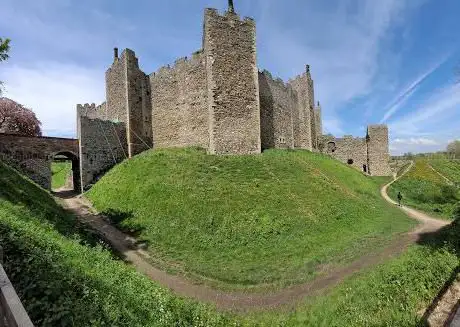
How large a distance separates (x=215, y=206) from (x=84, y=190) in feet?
39.6

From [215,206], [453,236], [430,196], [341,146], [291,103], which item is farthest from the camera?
[341,146]

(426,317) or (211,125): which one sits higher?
(211,125)

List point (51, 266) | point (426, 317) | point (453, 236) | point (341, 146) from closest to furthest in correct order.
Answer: point (426, 317), point (51, 266), point (453, 236), point (341, 146)

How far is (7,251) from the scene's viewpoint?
661 centimetres

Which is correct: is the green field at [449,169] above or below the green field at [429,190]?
above

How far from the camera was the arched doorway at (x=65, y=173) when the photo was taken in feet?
80.7

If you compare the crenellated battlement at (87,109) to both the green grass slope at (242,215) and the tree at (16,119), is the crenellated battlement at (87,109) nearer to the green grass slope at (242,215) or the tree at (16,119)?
the tree at (16,119)

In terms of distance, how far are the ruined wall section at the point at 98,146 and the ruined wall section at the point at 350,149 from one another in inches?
1121

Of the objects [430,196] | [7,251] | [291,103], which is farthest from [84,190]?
[430,196]

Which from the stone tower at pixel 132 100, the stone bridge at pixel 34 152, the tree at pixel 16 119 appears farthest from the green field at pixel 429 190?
the tree at pixel 16 119

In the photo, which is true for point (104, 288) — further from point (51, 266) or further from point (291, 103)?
point (291, 103)

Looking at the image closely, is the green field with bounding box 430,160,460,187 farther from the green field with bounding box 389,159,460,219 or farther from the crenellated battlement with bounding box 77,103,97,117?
the crenellated battlement with bounding box 77,103,97,117

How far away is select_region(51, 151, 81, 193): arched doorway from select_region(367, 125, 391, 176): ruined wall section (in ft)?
117

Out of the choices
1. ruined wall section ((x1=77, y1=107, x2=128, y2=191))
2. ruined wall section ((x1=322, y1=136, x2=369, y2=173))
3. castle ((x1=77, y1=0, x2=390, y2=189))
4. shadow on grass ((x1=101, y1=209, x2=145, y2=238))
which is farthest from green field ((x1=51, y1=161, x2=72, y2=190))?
ruined wall section ((x1=322, y1=136, x2=369, y2=173))
